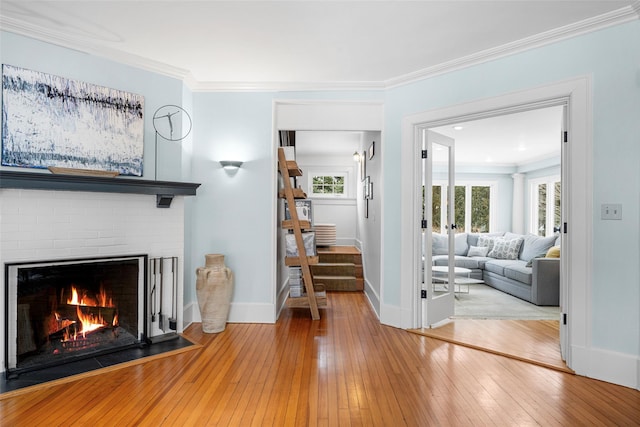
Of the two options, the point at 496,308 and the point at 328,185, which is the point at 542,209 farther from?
the point at 328,185

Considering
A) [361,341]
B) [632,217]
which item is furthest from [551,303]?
[361,341]

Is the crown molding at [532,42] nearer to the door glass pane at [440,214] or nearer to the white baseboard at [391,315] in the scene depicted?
the door glass pane at [440,214]

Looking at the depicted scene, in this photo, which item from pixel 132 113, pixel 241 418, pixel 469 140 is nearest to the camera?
pixel 241 418

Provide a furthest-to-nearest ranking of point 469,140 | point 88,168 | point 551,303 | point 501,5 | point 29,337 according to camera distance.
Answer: point 469,140 → point 551,303 → point 88,168 → point 29,337 → point 501,5

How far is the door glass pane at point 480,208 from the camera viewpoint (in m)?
8.30

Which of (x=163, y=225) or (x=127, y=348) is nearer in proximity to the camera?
(x=127, y=348)

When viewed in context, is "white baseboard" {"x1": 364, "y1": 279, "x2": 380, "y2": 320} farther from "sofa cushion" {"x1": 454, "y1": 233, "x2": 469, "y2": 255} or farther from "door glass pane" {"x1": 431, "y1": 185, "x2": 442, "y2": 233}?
"sofa cushion" {"x1": 454, "y1": 233, "x2": 469, "y2": 255}

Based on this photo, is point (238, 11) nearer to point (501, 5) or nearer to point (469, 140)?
point (501, 5)

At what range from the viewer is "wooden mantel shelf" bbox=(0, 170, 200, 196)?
2381 millimetres

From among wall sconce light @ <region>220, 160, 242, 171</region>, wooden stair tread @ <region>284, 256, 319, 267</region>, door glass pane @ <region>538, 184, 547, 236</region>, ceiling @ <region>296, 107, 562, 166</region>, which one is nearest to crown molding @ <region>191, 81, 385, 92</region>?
wall sconce light @ <region>220, 160, 242, 171</region>

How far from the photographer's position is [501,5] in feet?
7.75

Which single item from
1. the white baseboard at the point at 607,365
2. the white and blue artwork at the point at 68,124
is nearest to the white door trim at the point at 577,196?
the white baseboard at the point at 607,365

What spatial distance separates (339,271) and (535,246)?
3350mm

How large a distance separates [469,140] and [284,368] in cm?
506
